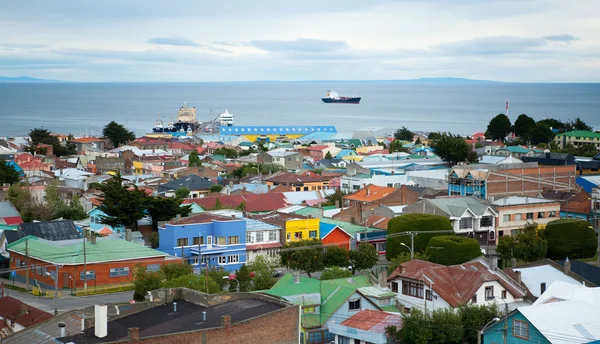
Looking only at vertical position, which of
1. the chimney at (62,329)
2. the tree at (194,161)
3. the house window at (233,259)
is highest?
the chimney at (62,329)

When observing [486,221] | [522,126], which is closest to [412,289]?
[486,221]

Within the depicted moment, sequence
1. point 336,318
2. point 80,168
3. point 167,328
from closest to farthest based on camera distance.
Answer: point 167,328, point 336,318, point 80,168

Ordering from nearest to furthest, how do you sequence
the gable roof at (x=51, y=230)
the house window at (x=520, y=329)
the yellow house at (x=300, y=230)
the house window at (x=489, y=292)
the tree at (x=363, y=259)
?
the house window at (x=520, y=329) → the house window at (x=489, y=292) → the tree at (x=363, y=259) → the gable roof at (x=51, y=230) → the yellow house at (x=300, y=230)

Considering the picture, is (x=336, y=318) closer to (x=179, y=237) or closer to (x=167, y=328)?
(x=167, y=328)

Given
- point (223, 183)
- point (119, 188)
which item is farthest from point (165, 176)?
point (119, 188)

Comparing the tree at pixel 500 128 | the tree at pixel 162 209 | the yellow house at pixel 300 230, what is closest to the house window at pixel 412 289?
the yellow house at pixel 300 230

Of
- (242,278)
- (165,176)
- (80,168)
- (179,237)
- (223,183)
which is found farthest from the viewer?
(80,168)

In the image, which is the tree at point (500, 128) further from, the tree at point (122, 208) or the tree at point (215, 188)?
the tree at point (122, 208)
